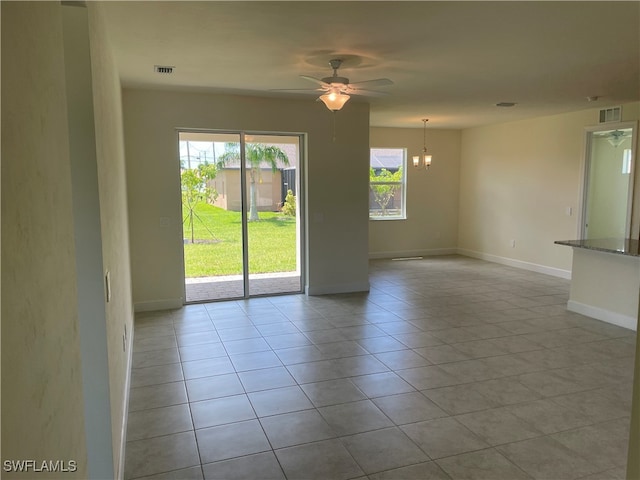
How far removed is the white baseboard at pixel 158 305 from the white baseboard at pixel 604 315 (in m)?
4.83

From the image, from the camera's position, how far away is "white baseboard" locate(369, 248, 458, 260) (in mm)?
9078

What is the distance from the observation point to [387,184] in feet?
29.7

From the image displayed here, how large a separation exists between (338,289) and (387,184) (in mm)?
3462

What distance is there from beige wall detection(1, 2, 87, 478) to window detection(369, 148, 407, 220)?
7.97 metres

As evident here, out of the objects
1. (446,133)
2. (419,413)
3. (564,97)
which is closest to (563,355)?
(419,413)

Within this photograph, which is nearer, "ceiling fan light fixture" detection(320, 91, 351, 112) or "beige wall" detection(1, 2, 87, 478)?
"beige wall" detection(1, 2, 87, 478)

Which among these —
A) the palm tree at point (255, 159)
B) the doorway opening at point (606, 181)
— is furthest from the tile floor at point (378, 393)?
the doorway opening at point (606, 181)

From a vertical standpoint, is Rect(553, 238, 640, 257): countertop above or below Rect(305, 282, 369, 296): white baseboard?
above

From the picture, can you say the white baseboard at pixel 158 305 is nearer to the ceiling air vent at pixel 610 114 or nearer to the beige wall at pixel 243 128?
the beige wall at pixel 243 128

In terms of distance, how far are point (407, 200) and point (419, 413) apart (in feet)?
21.4

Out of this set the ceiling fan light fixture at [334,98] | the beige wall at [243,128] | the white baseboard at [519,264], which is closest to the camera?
the ceiling fan light fixture at [334,98]

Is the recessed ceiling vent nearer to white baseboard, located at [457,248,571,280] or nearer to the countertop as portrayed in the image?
the countertop

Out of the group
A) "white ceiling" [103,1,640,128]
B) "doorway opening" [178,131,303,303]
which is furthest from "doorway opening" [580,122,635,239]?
"doorway opening" [178,131,303,303]

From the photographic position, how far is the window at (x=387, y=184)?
8.96 meters
